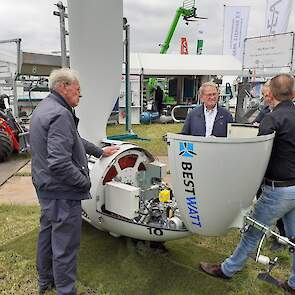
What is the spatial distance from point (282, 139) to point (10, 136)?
5.38 metres

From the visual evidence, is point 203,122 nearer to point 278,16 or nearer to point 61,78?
point 61,78

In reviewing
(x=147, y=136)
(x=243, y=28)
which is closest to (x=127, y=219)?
(x=147, y=136)

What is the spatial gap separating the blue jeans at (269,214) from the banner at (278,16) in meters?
9.93

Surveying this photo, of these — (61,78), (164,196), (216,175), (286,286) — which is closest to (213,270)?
(286,286)

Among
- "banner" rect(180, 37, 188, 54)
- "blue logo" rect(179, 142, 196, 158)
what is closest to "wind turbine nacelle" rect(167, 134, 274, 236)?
"blue logo" rect(179, 142, 196, 158)

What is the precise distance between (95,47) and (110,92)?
366 mm

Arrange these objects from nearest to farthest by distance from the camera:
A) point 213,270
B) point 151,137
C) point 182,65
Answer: point 213,270
point 151,137
point 182,65

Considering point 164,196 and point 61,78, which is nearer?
point 61,78

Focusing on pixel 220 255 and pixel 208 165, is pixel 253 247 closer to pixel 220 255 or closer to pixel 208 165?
pixel 220 255

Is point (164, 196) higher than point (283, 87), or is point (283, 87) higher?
point (283, 87)

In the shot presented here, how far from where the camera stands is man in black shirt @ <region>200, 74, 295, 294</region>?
6.37ft

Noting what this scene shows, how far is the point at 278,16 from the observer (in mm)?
10703

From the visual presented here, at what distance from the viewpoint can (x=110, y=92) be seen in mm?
2693

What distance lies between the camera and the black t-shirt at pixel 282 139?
6.35ft
